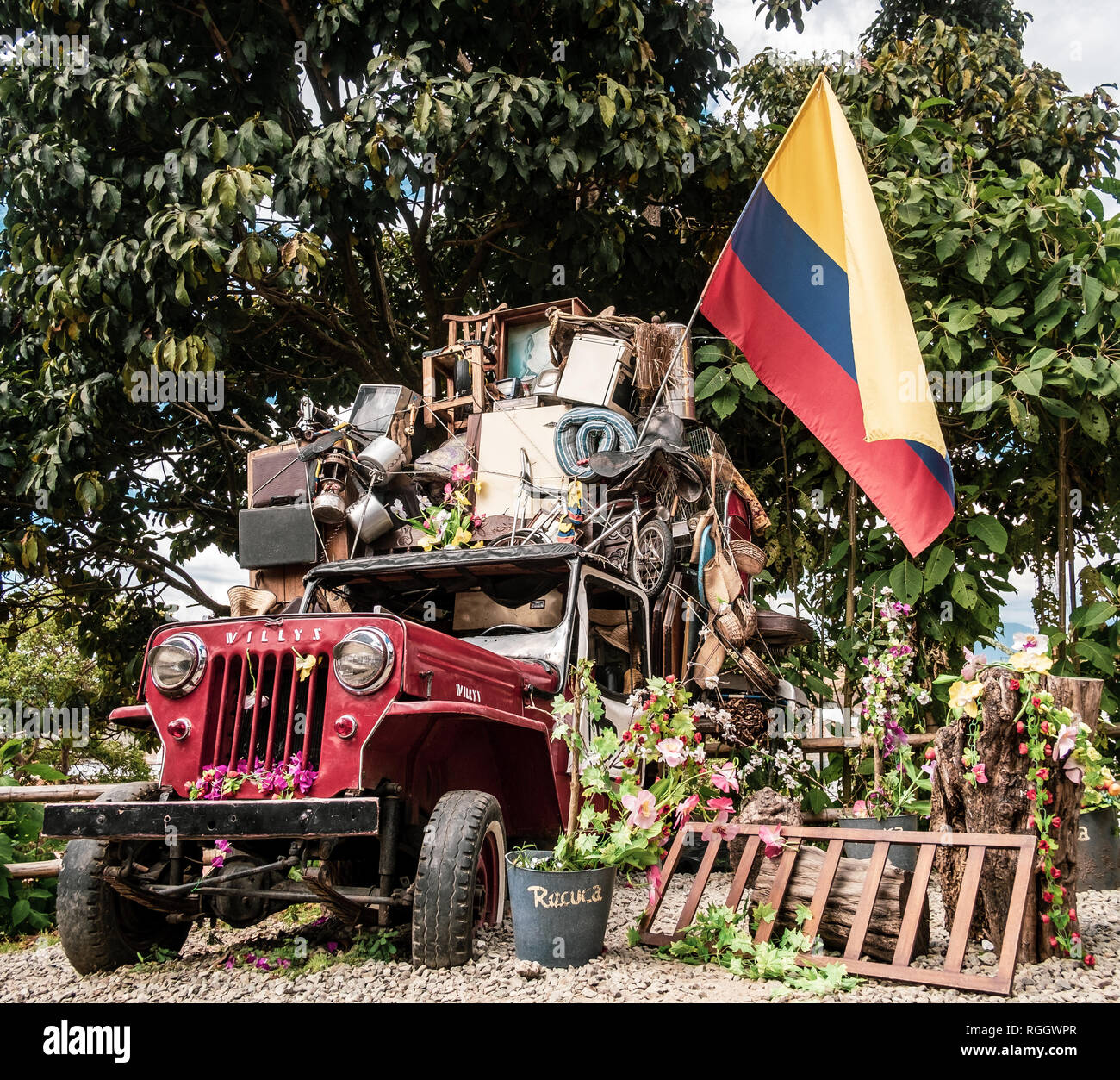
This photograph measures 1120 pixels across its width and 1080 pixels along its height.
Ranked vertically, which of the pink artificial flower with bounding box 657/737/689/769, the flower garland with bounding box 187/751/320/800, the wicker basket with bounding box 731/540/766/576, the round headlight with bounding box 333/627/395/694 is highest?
the wicker basket with bounding box 731/540/766/576

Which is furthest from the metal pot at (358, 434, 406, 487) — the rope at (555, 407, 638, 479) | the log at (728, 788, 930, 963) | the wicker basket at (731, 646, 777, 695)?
the log at (728, 788, 930, 963)

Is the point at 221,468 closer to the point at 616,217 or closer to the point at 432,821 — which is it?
the point at 616,217

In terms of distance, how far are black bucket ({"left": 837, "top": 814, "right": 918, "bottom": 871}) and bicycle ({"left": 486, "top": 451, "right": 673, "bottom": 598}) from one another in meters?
1.82

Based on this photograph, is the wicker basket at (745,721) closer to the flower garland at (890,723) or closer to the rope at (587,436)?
the flower garland at (890,723)

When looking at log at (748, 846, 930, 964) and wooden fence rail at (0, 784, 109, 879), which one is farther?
wooden fence rail at (0, 784, 109, 879)

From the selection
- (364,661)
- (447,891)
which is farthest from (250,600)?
(447,891)

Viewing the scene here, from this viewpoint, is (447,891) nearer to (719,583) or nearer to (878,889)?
(878,889)

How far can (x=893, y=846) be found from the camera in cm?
548

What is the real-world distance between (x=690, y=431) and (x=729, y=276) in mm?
1623

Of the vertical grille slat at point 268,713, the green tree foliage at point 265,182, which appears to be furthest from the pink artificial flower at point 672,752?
the green tree foliage at point 265,182

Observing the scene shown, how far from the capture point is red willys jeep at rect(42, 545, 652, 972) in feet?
12.8

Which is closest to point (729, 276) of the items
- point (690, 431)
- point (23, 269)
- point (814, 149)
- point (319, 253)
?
point (814, 149)

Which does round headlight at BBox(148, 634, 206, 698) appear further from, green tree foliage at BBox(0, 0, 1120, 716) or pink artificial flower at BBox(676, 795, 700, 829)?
green tree foliage at BBox(0, 0, 1120, 716)

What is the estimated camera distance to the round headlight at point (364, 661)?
4.07m
